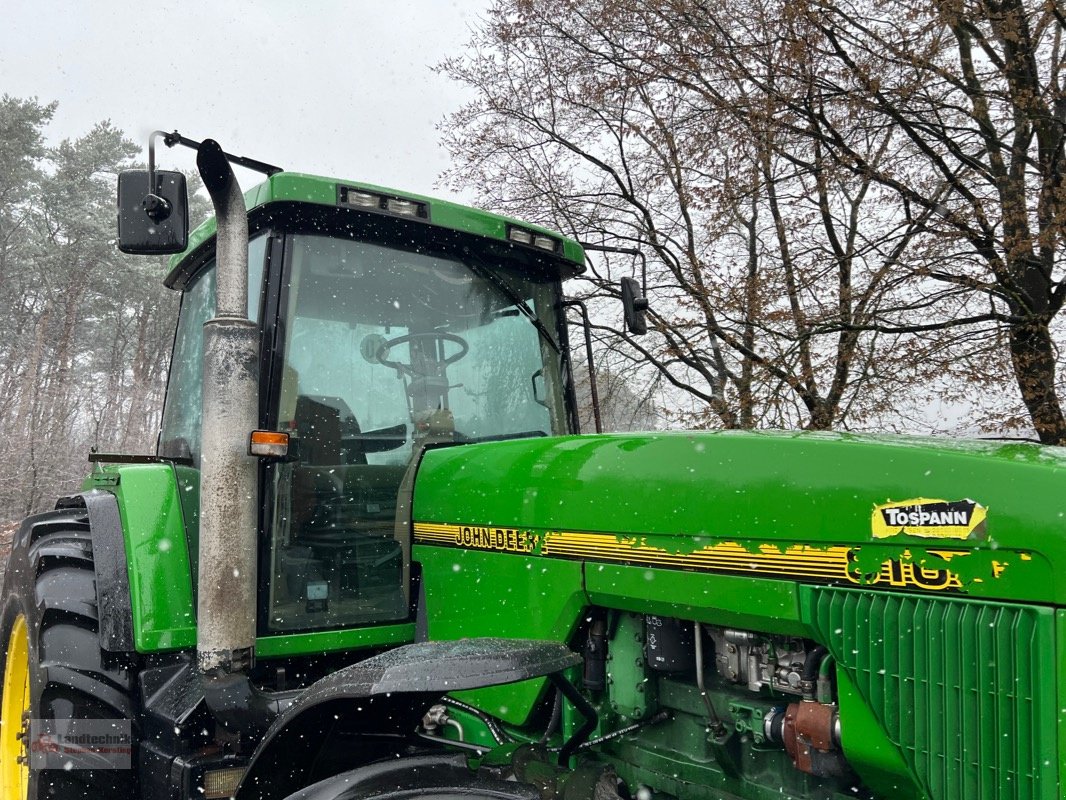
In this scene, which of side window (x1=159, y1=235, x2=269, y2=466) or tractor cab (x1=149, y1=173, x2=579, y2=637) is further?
side window (x1=159, y1=235, x2=269, y2=466)

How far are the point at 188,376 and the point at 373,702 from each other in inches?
81.9

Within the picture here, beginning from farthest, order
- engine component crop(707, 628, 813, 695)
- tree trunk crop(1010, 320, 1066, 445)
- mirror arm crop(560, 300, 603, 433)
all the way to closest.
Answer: tree trunk crop(1010, 320, 1066, 445) < mirror arm crop(560, 300, 603, 433) < engine component crop(707, 628, 813, 695)

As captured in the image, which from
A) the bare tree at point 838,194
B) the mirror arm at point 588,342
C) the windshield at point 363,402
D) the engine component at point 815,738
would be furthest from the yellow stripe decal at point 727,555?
the bare tree at point 838,194

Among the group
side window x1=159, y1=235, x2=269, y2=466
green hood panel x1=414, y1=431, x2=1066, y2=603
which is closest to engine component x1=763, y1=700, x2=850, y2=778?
green hood panel x1=414, y1=431, x2=1066, y2=603

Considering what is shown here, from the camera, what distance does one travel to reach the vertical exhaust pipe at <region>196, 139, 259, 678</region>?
8.56 ft

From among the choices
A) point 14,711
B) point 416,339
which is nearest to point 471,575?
point 416,339

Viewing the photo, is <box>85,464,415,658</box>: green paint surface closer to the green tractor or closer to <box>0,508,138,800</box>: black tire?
the green tractor

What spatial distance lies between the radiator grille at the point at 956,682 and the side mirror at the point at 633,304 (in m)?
1.96

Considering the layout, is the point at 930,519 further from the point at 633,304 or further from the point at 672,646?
the point at 633,304

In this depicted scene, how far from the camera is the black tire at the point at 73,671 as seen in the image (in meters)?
2.87

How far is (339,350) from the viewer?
2918mm

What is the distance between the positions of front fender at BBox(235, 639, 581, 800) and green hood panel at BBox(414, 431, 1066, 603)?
0.38m

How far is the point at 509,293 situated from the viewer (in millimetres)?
3258

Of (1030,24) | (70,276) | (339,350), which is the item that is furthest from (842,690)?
(70,276)
